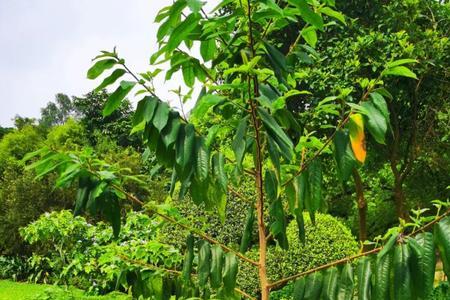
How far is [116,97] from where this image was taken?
54.6 inches

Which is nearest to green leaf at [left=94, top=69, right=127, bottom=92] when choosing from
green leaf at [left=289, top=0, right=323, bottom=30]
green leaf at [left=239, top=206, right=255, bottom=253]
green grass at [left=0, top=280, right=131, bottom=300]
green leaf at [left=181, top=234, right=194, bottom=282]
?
green leaf at [left=289, top=0, right=323, bottom=30]

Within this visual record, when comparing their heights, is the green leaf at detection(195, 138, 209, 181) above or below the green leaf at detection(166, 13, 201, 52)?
below

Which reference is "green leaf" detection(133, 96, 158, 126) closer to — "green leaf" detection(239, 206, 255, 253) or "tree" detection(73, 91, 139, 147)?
"green leaf" detection(239, 206, 255, 253)

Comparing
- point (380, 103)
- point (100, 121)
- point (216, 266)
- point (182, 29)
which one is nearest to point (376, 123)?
point (380, 103)

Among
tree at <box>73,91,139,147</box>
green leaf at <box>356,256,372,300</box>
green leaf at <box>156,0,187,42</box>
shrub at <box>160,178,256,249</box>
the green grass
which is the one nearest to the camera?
green leaf at <box>156,0,187,42</box>

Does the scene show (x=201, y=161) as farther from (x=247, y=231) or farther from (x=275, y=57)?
(x=247, y=231)

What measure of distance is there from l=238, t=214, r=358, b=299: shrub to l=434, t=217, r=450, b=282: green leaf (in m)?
5.81

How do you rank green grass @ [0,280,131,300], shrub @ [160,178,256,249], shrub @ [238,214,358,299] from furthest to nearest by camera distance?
1. shrub @ [160,178,256,249]
2. shrub @ [238,214,358,299]
3. green grass @ [0,280,131,300]

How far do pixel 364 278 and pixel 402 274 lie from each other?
0.18m

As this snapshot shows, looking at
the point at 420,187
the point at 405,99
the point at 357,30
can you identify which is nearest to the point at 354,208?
the point at 420,187

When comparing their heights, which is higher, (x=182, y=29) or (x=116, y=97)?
(x=182, y=29)

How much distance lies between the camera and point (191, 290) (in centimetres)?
194

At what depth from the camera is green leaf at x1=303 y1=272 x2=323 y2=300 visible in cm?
156

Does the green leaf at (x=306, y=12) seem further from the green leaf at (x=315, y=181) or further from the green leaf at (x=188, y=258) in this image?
the green leaf at (x=188, y=258)
